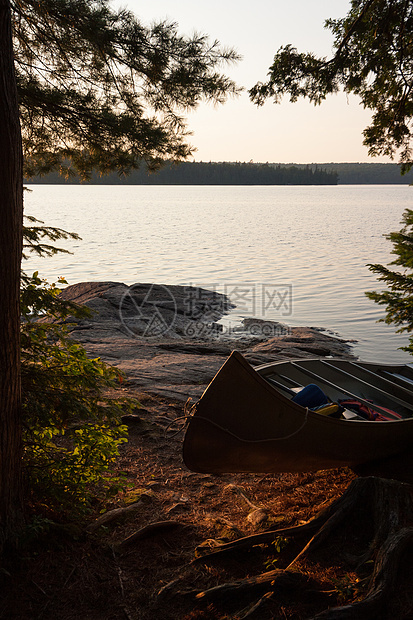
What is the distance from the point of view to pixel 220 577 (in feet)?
12.5

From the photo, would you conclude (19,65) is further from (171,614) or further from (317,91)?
(171,614)

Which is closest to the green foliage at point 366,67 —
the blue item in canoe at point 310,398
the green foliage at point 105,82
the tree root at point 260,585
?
the green foliage at point 105,82

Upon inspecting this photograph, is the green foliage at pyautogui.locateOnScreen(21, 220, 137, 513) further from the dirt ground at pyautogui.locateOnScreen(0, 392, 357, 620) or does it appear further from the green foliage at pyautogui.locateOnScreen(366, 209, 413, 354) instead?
the green foliage at pyautogui.locateOnScreen(366, 209, 413, 354)

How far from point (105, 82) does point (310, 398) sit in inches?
196

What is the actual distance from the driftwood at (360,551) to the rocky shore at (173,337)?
4250 millimetres

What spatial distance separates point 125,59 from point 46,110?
4.03ft

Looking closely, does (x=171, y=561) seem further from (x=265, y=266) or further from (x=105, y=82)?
(x=265, y=266)

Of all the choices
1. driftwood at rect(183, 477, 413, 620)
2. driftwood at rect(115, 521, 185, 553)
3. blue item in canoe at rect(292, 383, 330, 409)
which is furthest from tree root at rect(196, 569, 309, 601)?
blue item in canoe at rect(292, 383, 330, 409)

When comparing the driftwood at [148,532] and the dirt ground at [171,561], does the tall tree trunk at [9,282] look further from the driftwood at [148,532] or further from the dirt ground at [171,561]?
the driftwood at [148,532]

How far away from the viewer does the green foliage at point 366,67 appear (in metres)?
6.74

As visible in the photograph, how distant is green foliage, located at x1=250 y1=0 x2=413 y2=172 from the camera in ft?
22.1

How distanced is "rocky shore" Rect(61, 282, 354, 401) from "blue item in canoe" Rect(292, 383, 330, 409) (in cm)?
274

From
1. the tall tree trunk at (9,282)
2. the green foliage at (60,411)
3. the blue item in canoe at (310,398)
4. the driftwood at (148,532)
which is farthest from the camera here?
the blue item in canoe at (310,398)

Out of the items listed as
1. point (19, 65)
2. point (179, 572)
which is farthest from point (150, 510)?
point (19, 65)
